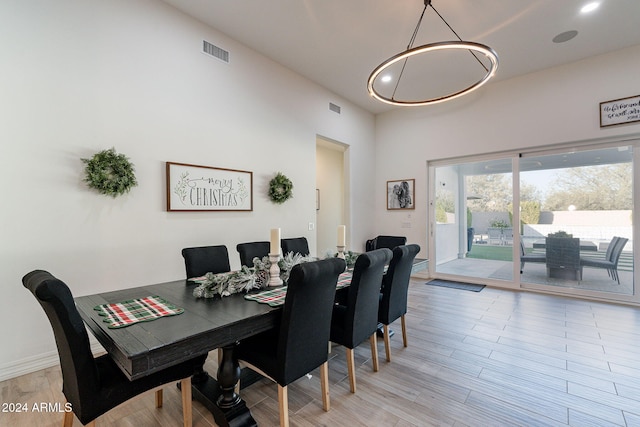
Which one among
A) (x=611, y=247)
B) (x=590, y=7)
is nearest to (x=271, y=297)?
(x=590, y=7)

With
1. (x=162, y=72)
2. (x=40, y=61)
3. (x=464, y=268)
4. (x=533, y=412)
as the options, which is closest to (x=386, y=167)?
(x=464, y=268)

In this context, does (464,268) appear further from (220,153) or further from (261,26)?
(261,26)

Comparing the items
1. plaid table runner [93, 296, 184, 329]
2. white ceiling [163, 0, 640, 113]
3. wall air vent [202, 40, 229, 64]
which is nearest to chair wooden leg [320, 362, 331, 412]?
plaid table runner [93, 296, 184, 329]

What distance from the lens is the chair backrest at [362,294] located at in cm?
208

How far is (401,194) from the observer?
Result: 6.18 m

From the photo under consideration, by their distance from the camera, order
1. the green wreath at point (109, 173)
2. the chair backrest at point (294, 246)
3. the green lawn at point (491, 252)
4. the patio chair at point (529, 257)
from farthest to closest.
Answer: the green lawn at point (491, 252), the patio chair at point (529, 257), the chair backrest at point (294, 246), the green wreath at point (109, 173)

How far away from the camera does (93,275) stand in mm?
2742

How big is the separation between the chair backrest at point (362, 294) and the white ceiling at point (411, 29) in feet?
9.21

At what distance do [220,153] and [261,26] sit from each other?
1654 millimetres

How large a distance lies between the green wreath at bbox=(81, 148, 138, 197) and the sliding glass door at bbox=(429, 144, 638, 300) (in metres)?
5.15

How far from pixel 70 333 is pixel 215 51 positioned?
354 centimetres

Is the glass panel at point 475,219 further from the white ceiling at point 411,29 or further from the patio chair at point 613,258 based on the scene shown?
the white ceiling at point 411,29

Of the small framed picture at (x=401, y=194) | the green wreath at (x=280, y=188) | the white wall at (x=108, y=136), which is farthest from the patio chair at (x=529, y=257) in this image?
the white wall at (x=108, y=136)

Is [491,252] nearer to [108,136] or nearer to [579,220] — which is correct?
[579,220]
